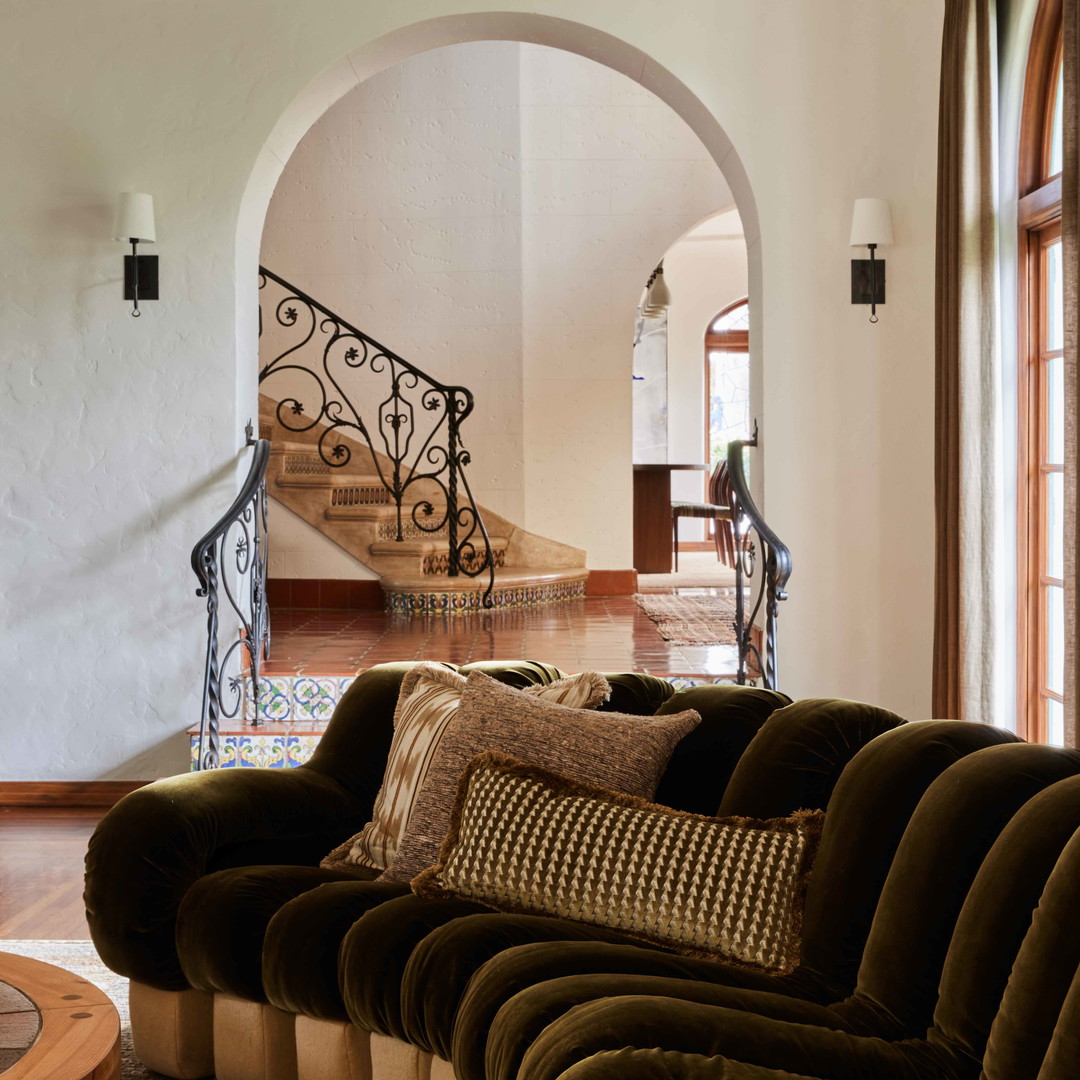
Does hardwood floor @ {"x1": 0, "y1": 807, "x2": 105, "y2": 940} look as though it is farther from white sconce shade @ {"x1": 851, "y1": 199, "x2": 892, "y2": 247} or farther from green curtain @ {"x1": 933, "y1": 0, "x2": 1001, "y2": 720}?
white sconce shade @ {"x1": 851, "y1": 199, "x2": 892, "y2": 247}

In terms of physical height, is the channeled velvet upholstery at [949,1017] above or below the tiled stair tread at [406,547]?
below

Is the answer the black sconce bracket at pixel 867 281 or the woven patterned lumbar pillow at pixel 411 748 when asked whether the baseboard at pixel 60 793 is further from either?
the black sconce bracket at pixel 867 281

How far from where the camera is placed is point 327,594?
7262 mm

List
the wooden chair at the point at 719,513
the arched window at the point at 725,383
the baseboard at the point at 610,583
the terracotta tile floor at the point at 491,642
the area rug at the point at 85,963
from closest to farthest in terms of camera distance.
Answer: the area rug at the point at 85,963 → the terracotta tile floor at the point at 491,642 → the baseboard at the point at 610,583 → the wooden chair at the point at 719,513 → the arched window at the point at 725,383

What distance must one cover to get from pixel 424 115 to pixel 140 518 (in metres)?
4.29

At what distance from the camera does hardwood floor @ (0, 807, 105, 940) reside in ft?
11.3

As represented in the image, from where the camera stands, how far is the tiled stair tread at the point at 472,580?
6.89 m

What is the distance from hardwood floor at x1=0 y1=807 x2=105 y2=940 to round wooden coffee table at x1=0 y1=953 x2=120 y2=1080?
4.69 feet

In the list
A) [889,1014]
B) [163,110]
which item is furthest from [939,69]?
[889,1014]

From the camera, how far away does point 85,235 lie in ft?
15.0

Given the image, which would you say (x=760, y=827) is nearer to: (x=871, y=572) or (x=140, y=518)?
(x=871, y=572)

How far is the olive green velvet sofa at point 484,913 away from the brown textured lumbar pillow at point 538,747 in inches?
3.6

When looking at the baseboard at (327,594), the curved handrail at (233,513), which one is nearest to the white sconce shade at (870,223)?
the curved handrail at (233,513)

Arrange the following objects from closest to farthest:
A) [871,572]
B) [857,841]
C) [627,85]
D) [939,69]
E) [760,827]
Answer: [857,841]
[760,827]
[939,69]
[871,572]
[627,85]
